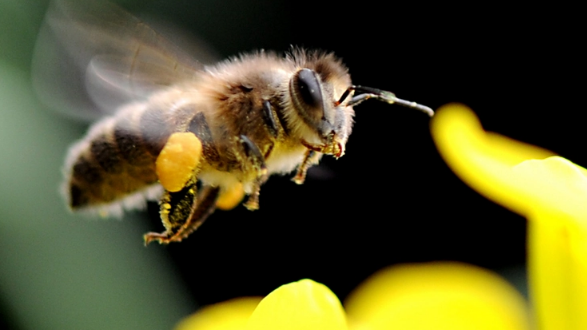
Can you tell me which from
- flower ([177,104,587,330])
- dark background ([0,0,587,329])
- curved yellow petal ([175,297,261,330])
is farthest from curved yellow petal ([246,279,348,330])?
dark background ([0,0,587,329])

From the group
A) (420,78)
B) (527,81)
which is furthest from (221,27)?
(527,81)

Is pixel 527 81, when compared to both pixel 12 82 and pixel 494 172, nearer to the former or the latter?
pixel 12 82

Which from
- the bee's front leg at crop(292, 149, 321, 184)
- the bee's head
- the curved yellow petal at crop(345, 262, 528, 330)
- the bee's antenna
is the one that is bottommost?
Result: the curved yellow petal at crop(345, 262, 528, 330)

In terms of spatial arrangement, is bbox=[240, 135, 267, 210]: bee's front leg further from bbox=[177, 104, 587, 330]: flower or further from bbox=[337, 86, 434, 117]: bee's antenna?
bbox=[177, 104, 587, 330]: flower

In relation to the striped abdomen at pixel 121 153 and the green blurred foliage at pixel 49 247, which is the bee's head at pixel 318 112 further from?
the green blurred foliage at pixel 49 247

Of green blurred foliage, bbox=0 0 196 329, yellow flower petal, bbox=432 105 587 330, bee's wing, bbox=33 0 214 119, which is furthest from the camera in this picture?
green blurred foliage, bbox=0 0 196 329

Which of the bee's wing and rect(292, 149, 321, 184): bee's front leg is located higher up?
the bee's wing

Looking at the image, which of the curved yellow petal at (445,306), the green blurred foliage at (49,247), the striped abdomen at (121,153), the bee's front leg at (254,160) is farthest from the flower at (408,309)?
the green blurred foliage at (49,247)
